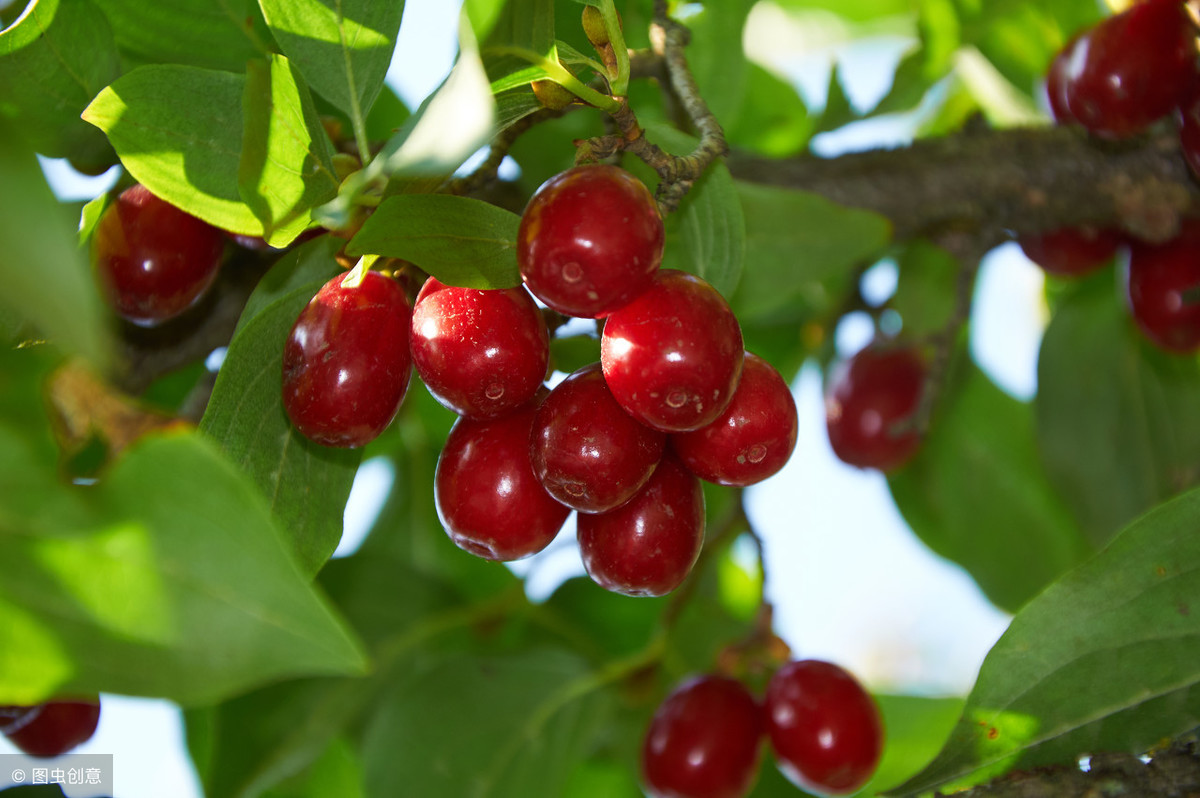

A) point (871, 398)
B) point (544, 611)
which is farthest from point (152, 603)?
point (871, 398)

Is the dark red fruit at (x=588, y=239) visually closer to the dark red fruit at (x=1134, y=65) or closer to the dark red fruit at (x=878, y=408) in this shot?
the dark red fruit at (x=1134, y=65)

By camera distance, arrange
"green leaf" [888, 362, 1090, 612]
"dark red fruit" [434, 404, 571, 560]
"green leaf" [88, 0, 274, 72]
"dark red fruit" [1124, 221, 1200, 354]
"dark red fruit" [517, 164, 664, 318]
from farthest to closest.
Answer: "green leaf" [888, 362, 1090, 612], "dark red fruit" [1124, 221, 1200, 354], "green leaf" [88, 0, 274, 72], "dark red fruit" [434, 404, 571, 560], "dark red fruit" [517, 164, 664, 318]

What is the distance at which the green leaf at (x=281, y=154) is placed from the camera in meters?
0.56

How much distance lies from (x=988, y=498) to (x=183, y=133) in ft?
3.97

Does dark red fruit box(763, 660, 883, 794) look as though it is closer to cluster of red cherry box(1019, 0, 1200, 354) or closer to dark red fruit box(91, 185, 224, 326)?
cluster of red cherry box(1019, 0, 1200, 354)

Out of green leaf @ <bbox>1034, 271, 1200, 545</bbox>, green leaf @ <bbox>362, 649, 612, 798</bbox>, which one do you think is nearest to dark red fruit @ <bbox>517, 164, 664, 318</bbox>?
green leaf @ <bbox>362, 649, 612, 798</bbox>

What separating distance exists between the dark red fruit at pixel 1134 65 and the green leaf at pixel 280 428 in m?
0.79

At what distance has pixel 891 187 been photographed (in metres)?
1.18

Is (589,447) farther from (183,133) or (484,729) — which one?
(484,729)

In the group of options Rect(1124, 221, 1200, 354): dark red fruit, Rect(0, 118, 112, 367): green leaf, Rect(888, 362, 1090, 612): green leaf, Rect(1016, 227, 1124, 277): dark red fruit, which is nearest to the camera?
Rect(0, 118, 112, 367): green leaf

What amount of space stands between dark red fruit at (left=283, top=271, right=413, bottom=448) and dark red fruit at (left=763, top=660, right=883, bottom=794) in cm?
60

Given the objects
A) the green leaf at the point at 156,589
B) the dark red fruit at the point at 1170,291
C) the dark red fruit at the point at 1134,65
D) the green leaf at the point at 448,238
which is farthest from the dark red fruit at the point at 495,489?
the dark red fruit at the point at 1170,291

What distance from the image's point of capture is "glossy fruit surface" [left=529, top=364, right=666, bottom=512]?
0.58 meters

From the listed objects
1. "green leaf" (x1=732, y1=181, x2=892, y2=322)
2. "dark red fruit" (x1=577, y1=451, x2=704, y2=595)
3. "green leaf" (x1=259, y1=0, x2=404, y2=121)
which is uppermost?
"green leaf" (x1=259, y1=0, x2=404, y2=121)
